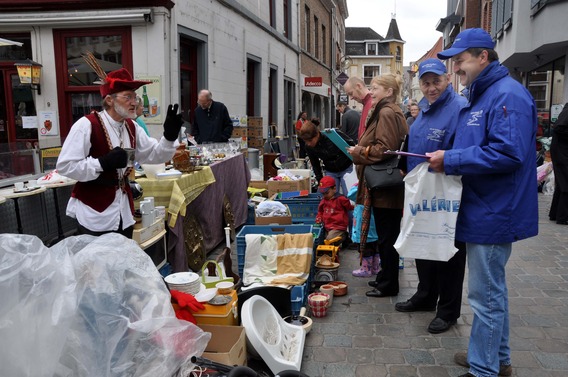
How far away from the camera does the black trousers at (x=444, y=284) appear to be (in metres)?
3.98

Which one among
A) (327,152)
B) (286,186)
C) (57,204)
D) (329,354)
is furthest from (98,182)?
(286,186)

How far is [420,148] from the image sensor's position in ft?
13.0

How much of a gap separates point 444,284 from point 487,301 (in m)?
1.04

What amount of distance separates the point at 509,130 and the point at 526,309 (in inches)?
94.9

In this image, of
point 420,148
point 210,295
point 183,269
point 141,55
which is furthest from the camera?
point 141,55

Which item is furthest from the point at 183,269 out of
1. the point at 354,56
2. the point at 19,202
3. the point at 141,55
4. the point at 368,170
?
the point at 354,56

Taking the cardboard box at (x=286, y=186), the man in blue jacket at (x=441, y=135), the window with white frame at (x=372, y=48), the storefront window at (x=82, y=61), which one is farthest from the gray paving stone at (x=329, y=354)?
the window with white frame at (x=372, y=48)

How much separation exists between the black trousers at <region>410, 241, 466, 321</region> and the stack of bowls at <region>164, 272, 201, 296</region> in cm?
189

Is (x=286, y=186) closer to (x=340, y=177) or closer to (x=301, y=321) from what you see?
(x=340, y=177)

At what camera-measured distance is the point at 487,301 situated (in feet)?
9.94

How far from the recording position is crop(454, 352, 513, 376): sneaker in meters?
3.31

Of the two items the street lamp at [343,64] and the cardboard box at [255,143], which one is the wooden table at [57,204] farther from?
the street lamp at [343,64]

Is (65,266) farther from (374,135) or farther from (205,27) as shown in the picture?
(205,27)

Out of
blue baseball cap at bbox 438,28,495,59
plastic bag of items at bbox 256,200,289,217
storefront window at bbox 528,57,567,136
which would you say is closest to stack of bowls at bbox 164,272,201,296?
blue baseball cap at bbox 438,28,495,59
